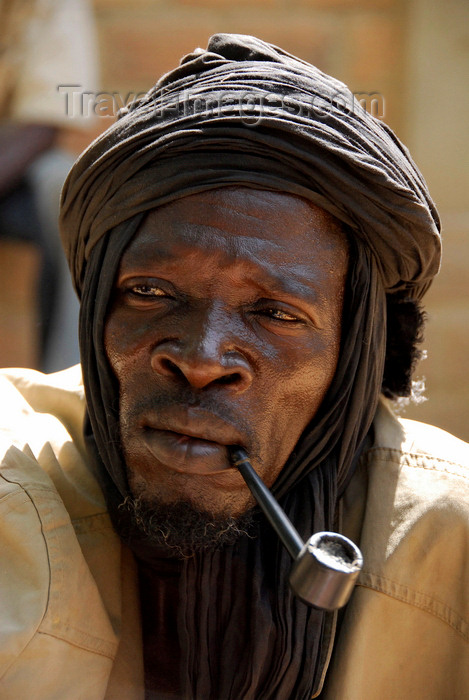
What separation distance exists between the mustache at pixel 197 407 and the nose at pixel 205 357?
1.0 inches

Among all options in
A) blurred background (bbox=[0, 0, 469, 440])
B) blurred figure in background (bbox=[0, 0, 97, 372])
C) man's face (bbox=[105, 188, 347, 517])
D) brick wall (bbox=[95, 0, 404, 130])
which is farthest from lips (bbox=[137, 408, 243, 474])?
brick wall (bbox=[95, 0, 404, 130])

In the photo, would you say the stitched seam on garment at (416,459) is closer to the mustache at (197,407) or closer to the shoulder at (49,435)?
the mustache at (197,407)

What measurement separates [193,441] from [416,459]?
483 millimetres

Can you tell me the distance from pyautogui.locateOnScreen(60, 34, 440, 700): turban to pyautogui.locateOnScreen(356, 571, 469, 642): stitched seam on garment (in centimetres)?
9

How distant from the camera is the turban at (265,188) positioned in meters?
1.58

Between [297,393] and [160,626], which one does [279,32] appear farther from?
[160,626]

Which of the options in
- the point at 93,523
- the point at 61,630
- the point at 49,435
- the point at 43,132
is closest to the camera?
the point at 61,630

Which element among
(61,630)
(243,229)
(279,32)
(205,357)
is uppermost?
(279,32)

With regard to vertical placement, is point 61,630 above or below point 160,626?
above

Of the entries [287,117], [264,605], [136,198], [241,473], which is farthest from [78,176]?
[264,605]

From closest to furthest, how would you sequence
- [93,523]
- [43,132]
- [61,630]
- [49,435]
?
1. [61,630]
2. [93,523]
3. [49,435]
4. [43,132]

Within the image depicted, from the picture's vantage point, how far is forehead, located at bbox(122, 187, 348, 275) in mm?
1585

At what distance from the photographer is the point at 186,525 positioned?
1.55 m

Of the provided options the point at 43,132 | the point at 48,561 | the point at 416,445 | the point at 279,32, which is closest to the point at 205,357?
the point at 48,561
